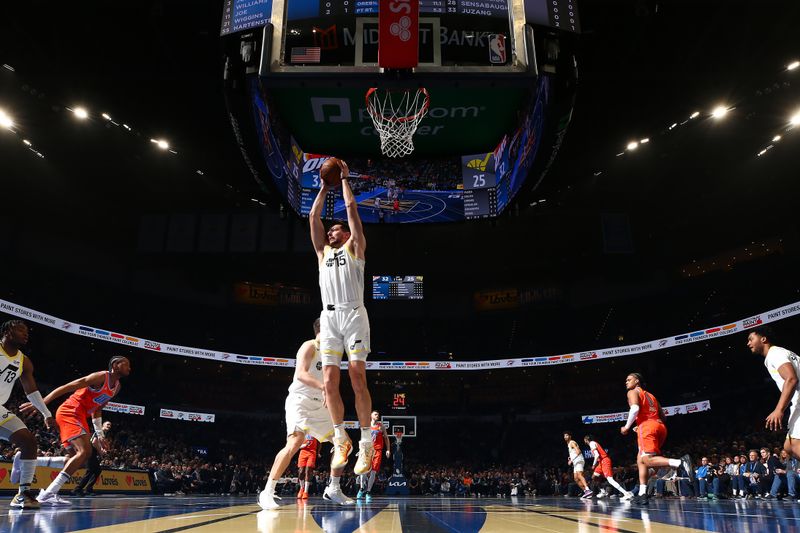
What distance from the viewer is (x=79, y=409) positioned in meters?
7.77

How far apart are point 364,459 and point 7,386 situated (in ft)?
13.3

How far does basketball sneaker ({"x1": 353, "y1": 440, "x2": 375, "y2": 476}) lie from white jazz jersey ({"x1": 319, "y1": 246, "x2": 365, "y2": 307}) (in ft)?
4.31

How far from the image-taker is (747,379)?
2608 centimetres

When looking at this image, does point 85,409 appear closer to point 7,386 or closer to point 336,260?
point 7,386

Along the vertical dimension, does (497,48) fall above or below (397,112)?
below

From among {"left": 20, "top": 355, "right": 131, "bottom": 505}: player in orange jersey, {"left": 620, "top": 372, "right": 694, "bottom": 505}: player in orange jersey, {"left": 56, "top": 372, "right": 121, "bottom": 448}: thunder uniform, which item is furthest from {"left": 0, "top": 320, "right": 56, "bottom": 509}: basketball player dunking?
Answer: {"left": 620, "top": 372, "right": 694, "bottom": 505}: player in orange jersey

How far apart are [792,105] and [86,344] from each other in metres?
31.5

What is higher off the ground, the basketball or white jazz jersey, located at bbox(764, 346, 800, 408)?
the basketball

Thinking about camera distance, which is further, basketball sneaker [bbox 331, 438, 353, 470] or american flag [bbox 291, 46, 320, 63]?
american flag [bbox 291, 46, 320, 63]

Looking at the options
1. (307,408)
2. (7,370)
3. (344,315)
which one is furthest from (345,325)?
(7,370)

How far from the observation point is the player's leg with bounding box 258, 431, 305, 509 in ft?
16.1

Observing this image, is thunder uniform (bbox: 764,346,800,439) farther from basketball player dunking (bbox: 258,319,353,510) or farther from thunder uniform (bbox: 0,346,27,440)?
thunder uniform (bbox: 0,346,27,440)

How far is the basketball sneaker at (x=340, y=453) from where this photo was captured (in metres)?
4.92

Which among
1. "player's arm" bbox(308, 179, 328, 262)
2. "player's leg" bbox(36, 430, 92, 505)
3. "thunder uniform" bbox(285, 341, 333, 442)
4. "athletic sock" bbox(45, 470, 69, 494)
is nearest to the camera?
"player's arm" bbox(308, 179, 328, 262)
